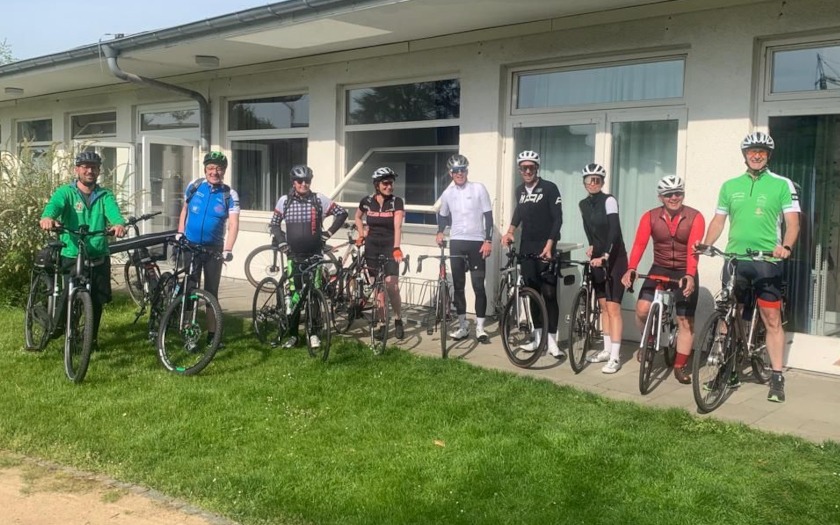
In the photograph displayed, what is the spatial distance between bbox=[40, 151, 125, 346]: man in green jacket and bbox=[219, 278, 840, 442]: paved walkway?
9.34 feet

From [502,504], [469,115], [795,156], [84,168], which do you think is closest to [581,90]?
[469,115]

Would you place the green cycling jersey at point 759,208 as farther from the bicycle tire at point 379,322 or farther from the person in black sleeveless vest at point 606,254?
the bicycle tire at point 379,322

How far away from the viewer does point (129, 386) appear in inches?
231

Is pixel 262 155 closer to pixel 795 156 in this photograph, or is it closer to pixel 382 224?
pixel 382 224

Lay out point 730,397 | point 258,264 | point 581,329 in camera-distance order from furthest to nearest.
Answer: point 258,264 → point 581,329 → point 730,397

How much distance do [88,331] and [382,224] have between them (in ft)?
9.73

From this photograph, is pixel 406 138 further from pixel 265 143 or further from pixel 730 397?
pixel 730 397

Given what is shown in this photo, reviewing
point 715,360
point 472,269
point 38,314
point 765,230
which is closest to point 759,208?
point 765,230

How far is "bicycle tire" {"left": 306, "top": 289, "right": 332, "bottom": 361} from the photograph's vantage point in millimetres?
6547

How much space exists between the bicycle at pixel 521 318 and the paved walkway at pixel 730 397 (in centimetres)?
12

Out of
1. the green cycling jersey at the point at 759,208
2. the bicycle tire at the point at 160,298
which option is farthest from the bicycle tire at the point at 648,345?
the bicycle tire at the point at 160,298

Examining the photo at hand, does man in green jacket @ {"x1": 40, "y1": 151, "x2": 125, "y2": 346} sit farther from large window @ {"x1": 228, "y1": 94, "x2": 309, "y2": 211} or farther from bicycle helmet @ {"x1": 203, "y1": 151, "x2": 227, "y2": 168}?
large window @ {"x1": 228, "y1": 94, "x2": 309, "y2": 211}

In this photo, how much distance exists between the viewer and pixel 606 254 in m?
6.55

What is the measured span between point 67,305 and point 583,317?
14.1ft
